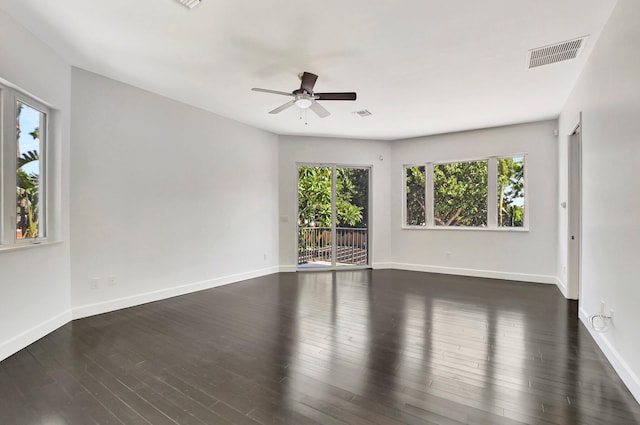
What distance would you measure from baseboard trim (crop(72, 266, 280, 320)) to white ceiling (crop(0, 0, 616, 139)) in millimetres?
2715

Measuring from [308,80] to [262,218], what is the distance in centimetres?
323

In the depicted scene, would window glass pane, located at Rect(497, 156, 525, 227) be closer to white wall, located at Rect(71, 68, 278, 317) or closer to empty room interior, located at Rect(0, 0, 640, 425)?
empty room interior, located at Rect(0, 0, 640, 425)

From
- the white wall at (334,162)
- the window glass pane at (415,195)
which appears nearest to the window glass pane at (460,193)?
the window glass pane at (415,195)

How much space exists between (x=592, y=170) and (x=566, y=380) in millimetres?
2002

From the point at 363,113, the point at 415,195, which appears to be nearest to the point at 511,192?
the point at 415,195

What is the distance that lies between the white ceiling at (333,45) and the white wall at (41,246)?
0.20 m

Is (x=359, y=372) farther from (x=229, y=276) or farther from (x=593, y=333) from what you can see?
(x=229, y=276)

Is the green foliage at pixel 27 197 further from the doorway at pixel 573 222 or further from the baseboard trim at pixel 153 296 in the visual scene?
the doorway at pixel 573 222

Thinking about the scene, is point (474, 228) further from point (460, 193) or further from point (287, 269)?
point (287, 269)

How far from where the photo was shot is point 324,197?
6582mm

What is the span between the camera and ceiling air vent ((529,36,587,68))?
285 centimetres

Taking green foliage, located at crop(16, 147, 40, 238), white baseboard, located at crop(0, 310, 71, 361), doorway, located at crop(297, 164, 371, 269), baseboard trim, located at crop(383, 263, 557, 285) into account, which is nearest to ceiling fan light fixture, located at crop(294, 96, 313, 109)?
green foliage, located at crop(16, 147, 40, 238)

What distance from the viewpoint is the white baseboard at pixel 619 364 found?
6.64ft

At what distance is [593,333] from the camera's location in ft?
9.60
